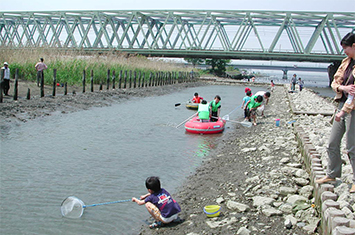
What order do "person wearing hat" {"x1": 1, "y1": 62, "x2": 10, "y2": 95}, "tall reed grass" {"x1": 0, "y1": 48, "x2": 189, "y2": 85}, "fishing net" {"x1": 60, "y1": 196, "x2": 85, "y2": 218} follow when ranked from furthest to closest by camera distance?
"tall reed grass" {"x1": 0, "y1": 48, "x2": 189, "y2": 85} → "person wearing hat" {"x1": 1, "y1": 62, "x2": 10, "y2": 95} → "fishing net" {"x1": 60, "y1": 196, "x2": 85, "y2": 218}

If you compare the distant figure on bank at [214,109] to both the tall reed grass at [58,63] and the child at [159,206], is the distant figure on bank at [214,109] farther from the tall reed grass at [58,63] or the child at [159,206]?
the tall reed grass at [58,63]

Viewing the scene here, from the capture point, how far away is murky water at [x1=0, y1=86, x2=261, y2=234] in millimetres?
5980

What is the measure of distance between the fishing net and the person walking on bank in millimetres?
3802

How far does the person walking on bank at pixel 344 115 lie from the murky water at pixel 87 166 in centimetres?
318

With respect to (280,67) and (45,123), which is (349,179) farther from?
(280,67)

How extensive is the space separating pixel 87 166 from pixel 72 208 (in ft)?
9.72

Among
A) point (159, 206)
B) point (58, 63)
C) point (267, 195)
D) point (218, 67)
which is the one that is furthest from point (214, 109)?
point (218, 67)

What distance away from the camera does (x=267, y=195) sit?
21.7ft

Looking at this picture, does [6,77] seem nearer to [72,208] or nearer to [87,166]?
[87,166]

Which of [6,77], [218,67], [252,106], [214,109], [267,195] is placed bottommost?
[218,67]

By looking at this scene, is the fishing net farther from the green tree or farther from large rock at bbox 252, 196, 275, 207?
the green tree

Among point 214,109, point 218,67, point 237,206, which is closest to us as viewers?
point 237,206

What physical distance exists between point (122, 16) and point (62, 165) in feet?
206

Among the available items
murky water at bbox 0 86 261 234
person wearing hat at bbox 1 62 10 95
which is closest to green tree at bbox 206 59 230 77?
person wearing hat at bbox 1 62 10 95
